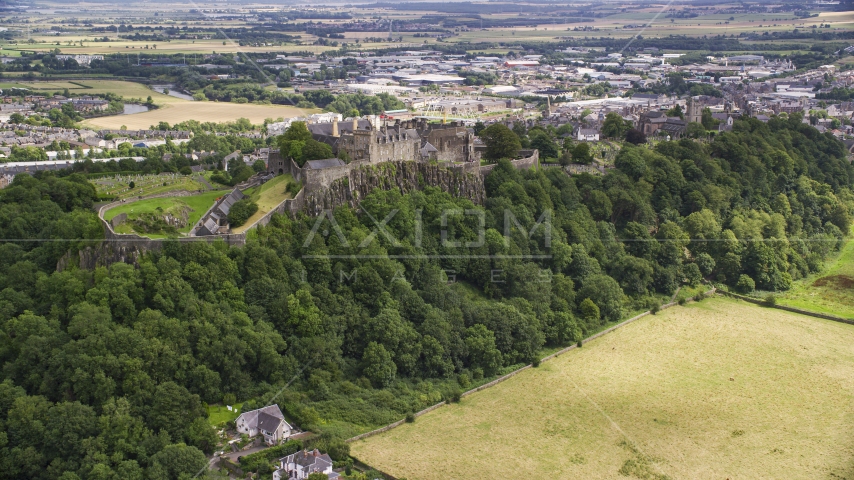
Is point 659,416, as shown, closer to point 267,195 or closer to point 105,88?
point 267,195

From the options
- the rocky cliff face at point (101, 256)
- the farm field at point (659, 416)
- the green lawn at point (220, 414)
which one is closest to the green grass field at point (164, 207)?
the rocky cliff face at point (101, 256)

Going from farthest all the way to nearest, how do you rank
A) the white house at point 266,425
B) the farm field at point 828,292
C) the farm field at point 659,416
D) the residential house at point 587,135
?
the residential house at point 587,135 < the farm field at point 828,292 < the farm field at point 659,416 < the white house at point 266,425

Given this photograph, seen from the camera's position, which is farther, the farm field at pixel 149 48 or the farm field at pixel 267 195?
the farm field at pixel 149 48

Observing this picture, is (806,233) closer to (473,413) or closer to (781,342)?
(781,342)

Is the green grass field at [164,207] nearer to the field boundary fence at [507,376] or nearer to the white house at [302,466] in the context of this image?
the field boundary fence at [507,376]

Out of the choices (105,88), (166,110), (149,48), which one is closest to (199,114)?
(166,110)
